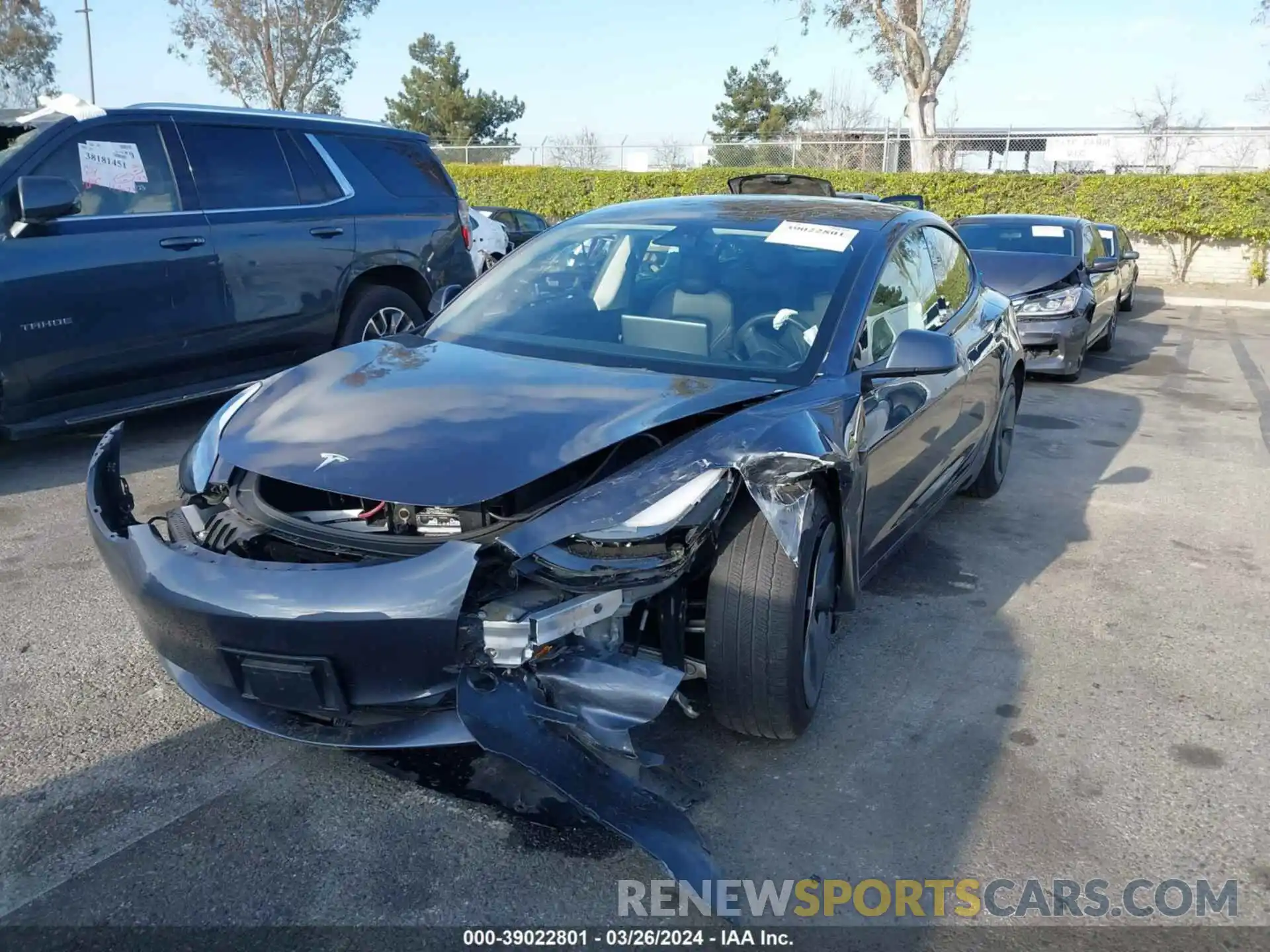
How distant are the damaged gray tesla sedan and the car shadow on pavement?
0.21 meters

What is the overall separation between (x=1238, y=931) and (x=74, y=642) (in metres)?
3.62

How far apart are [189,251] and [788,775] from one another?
467 cm

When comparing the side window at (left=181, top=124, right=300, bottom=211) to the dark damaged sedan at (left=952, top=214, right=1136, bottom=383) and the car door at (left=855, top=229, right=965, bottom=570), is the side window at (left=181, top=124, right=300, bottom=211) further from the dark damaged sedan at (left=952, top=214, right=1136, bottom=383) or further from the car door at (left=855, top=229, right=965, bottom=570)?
the dark damaged sedan at (left=952, top=214, right=1136, bottom=383)

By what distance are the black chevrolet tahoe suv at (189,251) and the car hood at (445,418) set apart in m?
2.59

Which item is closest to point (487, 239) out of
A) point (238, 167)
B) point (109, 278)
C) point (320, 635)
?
point (238, 167)

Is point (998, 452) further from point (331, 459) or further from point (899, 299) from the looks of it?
point (331, 459)

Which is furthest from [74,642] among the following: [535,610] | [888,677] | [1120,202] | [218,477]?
[1120,202]

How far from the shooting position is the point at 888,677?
3529mm

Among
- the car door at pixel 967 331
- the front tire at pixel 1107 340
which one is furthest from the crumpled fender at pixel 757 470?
the front tire at pixel 1107 340

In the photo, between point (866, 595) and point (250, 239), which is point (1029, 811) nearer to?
point (866, 595)

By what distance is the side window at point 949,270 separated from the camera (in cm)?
457

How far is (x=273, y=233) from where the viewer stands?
6.28 meters

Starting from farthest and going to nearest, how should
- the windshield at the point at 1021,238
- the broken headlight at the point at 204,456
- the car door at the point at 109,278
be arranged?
the windshield at the point at 1021,238 < the car door at the point at 109,278 < the broken headlight at the point at 204,456

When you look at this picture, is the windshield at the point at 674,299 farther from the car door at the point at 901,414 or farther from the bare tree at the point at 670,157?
the bare tree at the point at 670,157
